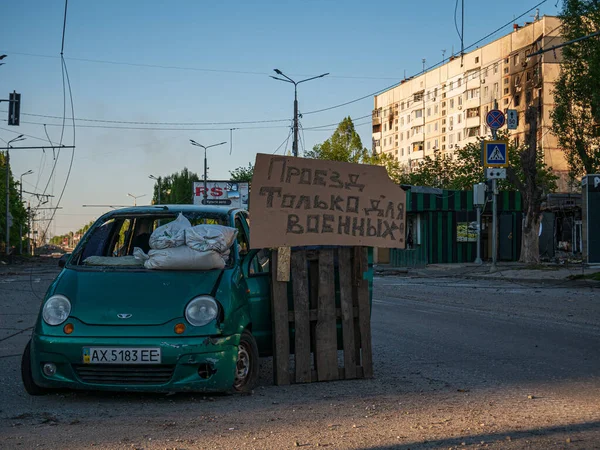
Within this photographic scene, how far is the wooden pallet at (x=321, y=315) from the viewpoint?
Result: 695cm

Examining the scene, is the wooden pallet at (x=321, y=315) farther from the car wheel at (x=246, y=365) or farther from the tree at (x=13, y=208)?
the tree at (x=13, y=208)

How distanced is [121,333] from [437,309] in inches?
389

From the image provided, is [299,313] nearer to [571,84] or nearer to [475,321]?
[475,321]

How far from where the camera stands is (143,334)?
5.99 m

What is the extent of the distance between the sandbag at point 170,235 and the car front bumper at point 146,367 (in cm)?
92

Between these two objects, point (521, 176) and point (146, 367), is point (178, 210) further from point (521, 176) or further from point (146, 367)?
point (521, 176)

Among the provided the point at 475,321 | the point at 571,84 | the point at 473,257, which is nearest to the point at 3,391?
the point at 475,321

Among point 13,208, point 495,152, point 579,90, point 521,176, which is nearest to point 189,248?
point 495,152

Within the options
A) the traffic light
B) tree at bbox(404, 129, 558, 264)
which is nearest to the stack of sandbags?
the traffic light

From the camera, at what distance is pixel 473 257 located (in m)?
42.8

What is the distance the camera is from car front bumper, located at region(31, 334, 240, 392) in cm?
596

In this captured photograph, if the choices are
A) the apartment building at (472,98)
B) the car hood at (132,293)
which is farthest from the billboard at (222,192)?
the car hood at (132,293)

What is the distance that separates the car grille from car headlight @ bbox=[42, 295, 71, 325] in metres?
0.40

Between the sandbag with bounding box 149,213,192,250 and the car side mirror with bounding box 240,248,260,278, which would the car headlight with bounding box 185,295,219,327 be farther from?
the car side mirror with bounding box 240,248,260,278
